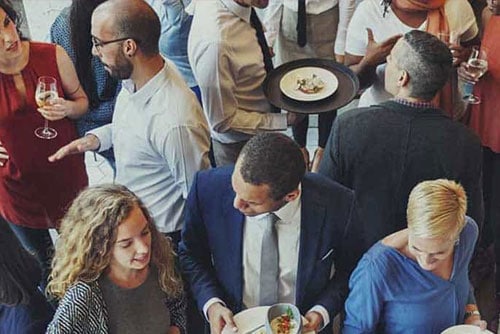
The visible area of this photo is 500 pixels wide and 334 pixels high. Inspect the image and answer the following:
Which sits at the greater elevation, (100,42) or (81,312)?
(100,42)

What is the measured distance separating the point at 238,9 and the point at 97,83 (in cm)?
66

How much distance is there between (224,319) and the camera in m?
2.13

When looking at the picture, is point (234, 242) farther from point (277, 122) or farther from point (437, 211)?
point (277, 122)

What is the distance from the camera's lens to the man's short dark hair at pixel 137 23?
239cm

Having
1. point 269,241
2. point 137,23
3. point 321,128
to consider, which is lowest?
point 321,128

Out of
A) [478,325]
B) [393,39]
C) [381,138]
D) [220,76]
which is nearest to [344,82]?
[393,39]

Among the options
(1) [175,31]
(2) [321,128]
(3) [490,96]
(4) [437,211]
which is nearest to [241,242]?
(4) [437,211]

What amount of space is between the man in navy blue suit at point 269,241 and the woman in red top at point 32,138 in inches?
33.4

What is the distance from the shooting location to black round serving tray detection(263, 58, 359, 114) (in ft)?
9.77

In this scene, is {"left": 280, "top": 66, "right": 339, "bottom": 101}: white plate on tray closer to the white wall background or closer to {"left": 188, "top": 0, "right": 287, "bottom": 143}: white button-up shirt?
{"left": 188, "top": 0, "right": 287, "bottom": 143}: white button-up shirt

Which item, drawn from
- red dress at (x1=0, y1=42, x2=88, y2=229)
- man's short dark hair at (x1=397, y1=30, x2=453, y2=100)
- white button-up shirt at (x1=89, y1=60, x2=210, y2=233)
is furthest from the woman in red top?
man's short dark hair at (x1=397, y1=30, x2=453, y2=100)

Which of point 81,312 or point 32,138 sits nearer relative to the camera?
point 81,312

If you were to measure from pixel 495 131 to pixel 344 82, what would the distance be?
68 cm

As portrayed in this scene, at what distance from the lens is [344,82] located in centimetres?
310
